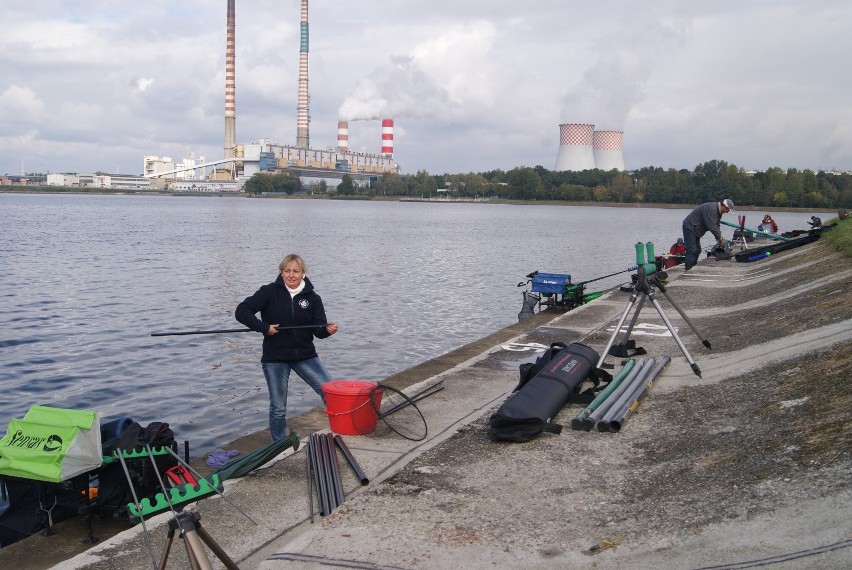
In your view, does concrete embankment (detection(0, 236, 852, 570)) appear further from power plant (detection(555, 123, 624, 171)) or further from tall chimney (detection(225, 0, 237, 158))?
tall chimney (detection(225, 0, 237, 158))

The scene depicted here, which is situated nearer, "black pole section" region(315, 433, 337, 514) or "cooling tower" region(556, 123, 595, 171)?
"black pole section" region(315, 433, 337, 514)

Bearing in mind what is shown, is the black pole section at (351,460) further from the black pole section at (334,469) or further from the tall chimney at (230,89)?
the tall chimney at (230,89)

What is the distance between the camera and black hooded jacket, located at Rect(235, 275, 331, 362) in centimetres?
741

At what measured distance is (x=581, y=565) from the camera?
4.36m

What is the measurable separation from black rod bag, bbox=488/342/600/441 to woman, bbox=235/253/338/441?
174 centimetres

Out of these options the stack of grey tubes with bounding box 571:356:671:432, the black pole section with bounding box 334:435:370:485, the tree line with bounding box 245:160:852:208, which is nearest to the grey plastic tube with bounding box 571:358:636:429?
the stack of grey tubes with bounding box 571:356:671:432

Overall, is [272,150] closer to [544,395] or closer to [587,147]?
[587,147]

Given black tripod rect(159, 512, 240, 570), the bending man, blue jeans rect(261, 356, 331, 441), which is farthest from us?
the bending man

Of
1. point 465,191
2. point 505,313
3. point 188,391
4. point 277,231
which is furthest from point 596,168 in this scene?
point 188,391

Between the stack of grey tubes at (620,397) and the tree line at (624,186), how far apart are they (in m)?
101

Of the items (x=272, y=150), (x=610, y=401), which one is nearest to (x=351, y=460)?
(x=610, y=401)

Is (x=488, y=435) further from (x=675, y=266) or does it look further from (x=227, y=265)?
(x=227, y=265)

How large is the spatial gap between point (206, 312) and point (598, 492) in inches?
690

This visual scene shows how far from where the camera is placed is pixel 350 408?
7.15 m
